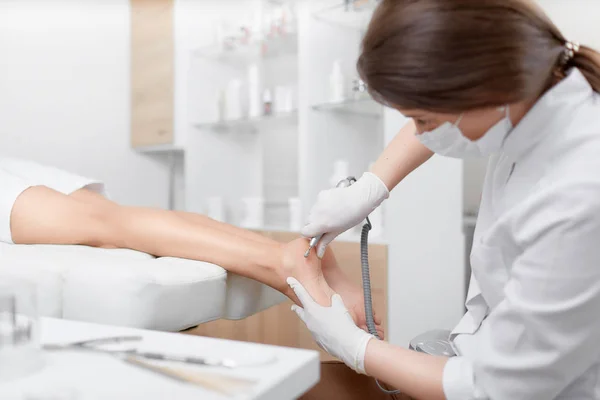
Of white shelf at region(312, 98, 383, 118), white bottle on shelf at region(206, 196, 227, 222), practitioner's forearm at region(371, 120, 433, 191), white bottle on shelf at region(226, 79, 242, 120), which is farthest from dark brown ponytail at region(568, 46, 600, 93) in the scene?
white bottle on shelf at region(206, 196, 227, 222)

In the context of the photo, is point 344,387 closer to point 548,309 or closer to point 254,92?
point 548,309

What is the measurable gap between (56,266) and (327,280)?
0.57m

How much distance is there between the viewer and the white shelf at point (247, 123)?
2406 millimetres

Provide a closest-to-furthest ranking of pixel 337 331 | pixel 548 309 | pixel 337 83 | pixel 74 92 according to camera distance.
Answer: pixel 548 309 → pixel 337 331 → pixel 337 83 → pixel 74 92

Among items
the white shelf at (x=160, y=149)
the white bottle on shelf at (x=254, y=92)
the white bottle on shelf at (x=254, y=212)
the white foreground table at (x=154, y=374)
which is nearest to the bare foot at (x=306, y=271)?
the white foreground table at (x=154, y=374)

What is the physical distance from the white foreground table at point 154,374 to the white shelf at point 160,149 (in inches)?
91.6

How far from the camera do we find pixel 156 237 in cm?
117

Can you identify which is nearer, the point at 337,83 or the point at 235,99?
the point at 337,83

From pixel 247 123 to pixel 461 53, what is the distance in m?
2.08

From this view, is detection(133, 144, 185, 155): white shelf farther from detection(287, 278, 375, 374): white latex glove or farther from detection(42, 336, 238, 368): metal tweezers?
detection(42, 336, 238, 368): metal tweezers

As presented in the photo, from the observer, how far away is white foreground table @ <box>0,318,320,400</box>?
49cm

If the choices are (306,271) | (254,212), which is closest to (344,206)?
(306,271)

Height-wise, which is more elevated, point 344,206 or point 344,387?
point 344,206

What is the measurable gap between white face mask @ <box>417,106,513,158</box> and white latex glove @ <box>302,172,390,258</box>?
0.98 feet
